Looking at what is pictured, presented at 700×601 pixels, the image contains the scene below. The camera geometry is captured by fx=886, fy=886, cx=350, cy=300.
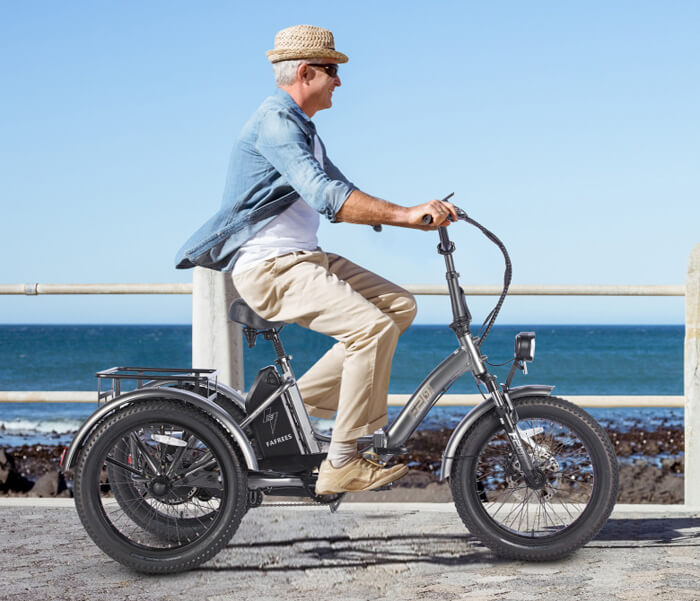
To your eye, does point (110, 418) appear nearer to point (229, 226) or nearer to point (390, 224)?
point (229, 226)

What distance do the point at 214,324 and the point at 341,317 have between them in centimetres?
147

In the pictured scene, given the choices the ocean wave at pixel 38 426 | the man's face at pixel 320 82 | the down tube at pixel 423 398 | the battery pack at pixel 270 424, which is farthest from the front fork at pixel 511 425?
the ocean wave at pixel 38 426

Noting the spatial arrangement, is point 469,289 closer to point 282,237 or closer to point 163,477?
point 282,237

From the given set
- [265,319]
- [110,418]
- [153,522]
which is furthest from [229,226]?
[153,522]

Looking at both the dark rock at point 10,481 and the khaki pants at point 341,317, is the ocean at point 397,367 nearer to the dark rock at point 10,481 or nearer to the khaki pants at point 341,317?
the dark rock at point 10,481

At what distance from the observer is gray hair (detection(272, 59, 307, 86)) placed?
3.14 metres

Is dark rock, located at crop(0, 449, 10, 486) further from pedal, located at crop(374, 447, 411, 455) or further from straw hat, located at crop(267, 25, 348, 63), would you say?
straw hat, located at crop(267, 25, 348, 63)

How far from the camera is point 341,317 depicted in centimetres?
301

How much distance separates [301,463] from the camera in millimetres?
3184

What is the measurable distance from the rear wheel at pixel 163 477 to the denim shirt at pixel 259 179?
1.87 feet

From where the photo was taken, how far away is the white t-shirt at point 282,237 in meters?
3.10

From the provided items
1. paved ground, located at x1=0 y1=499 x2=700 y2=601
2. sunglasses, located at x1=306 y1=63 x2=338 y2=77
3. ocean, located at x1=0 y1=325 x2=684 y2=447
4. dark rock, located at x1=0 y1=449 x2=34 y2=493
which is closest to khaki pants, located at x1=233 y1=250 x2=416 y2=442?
paved ground, located at x1=0 y1=499 x2=700 y2=601

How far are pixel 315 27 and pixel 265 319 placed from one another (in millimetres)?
1043

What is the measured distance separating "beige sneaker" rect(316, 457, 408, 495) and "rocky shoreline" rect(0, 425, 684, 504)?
0.95 ft
